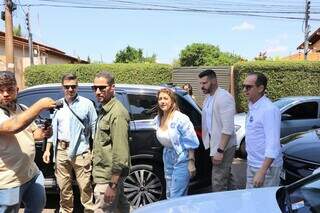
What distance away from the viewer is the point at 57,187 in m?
6.14

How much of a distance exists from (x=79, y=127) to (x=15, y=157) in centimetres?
185

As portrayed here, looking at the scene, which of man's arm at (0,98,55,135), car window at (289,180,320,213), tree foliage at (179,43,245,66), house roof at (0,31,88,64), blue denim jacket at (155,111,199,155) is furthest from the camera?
tree foliage at (179,43,245,66)

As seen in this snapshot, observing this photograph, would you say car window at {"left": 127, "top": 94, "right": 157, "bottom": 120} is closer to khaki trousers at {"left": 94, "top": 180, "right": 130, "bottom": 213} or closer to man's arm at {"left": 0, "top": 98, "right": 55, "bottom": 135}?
khaki trousers at {"left": 94, "top": 180, "right": 130, "bottom": 213}

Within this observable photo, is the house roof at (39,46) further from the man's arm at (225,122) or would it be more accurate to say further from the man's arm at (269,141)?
the man's arm at (269,141)

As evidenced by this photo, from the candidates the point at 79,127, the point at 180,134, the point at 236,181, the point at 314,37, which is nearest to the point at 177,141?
the point at 180,134

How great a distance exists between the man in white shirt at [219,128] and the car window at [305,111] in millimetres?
5699

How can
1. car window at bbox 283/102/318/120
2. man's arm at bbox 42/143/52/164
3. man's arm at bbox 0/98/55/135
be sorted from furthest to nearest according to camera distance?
1. car window at bbox 283/102/318/120
2. man's arm at bbox 42/143/52/164
3. man's arm at bbox 0/98/55/135

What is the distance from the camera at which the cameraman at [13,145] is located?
3371 millimetres

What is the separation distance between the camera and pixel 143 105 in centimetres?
636

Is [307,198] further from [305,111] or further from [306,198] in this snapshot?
[305,111]

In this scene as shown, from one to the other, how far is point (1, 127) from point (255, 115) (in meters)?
2.27

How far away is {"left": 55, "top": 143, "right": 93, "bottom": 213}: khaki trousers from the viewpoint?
551 centimetres

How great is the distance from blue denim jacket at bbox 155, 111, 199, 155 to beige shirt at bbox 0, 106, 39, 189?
160 cm

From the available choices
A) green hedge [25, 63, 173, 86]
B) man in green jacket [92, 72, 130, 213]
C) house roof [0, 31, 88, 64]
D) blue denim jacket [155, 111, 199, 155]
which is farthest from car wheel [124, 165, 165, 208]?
house roof [0, 31, 88, 64]
